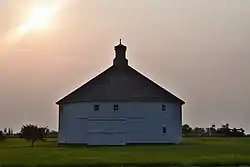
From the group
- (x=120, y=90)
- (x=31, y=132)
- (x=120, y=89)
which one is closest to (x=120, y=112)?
(x=120, y=90)

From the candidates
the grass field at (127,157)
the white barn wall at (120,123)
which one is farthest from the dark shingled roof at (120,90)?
the grass field at (127,157)

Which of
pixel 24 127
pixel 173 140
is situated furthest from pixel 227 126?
pixel 24 127

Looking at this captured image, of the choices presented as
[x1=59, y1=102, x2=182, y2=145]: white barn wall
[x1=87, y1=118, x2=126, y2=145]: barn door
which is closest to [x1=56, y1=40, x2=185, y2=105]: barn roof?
[x1=59, y1=102, x2=182, y2=145]: white barn wall

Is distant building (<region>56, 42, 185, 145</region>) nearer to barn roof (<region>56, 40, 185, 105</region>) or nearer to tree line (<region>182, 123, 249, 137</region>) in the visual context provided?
barn roof (<region>56, 40, 185, 105</region>)

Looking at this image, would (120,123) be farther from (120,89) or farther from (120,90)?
(120,89)

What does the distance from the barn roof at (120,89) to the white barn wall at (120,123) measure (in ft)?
1.93

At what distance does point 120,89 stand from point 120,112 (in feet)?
8.06

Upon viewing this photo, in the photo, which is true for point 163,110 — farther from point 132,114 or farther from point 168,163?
point 168,163

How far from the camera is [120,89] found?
7169cm

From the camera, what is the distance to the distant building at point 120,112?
71.1 m

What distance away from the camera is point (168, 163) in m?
34.3

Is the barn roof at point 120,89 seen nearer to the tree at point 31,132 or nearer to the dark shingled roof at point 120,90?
the dark shingled roof at point 120,90

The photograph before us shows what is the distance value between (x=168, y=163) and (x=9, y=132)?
81829 mm

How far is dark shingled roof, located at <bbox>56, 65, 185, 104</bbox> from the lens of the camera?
71.0 metres
